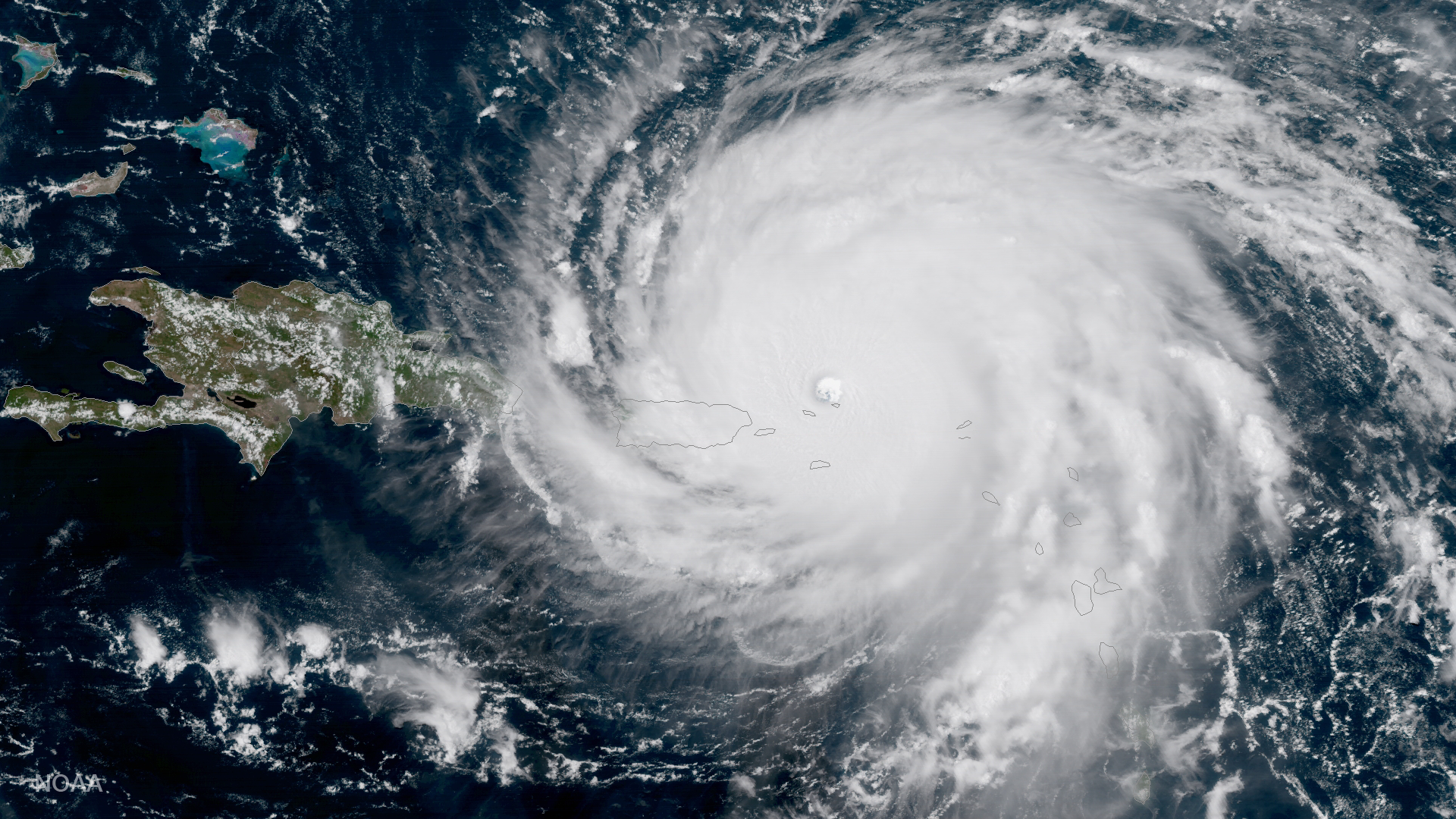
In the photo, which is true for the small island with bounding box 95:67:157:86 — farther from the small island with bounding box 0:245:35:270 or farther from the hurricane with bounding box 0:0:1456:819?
the small island with bounding box 0:245:35:270

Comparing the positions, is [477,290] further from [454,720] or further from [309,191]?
[454,720]

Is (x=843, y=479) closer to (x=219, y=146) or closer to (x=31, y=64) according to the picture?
(x=219, y=146)

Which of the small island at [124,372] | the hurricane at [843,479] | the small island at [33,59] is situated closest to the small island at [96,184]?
the small island at [33,59]

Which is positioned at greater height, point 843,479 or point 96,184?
point 96,184

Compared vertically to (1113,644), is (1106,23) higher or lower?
higher

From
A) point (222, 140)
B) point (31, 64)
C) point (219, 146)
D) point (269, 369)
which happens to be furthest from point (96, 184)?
point (269, 369)

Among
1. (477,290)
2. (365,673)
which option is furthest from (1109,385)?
(365,673)
